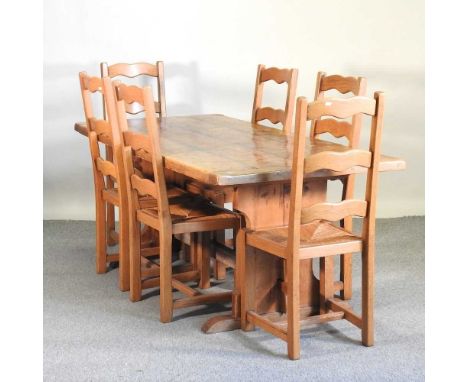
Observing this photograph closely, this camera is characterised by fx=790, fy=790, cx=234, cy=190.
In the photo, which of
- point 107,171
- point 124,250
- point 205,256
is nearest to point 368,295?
point 205,256

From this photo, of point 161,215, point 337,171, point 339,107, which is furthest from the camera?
point 161,215

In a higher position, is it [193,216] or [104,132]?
[104,132]

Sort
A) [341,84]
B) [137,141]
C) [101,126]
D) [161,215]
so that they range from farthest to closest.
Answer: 1. [101,126]
2. [341,84]
3. [137,141]
4. [161,215]

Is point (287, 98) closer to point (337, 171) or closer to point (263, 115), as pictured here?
point (263, 115)

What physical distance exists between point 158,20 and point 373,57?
1626mm

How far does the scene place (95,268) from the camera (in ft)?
15.2

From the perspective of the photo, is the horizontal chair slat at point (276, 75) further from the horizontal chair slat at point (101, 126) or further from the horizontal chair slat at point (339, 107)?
the horizontal chair slat at point (339, 107)

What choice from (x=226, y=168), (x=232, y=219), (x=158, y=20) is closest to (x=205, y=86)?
(x=158, y=20)

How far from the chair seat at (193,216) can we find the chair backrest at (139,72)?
1.20 meters

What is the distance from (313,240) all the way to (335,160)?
1.22 ft

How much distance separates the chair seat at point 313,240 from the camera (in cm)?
317

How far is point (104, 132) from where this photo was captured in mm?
4203

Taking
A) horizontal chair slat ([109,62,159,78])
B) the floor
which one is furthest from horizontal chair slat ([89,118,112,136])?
the floor

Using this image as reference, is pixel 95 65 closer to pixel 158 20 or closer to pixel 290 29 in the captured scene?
pixel 158 20
